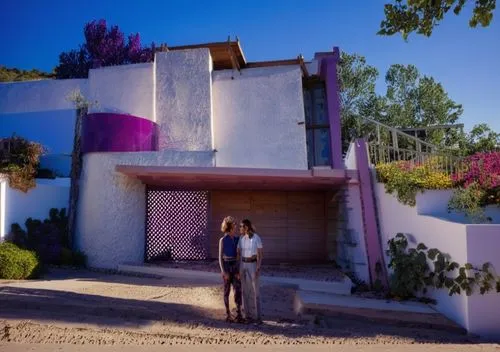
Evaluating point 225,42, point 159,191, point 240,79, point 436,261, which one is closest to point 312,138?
point 240,79

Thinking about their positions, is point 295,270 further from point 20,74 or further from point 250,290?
point 20,74

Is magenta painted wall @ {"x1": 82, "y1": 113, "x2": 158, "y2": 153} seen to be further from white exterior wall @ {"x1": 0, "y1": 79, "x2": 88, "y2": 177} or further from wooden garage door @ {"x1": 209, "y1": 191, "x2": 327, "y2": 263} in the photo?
white exterior wall @ {"x1": 0, "y1": 79, "x2": 88, "y2": 177}

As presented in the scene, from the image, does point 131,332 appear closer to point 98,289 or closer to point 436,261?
point 98,289

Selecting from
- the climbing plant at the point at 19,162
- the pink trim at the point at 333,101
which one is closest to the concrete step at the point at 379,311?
the pink trim at the point at 333,101

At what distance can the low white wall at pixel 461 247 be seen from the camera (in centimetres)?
575

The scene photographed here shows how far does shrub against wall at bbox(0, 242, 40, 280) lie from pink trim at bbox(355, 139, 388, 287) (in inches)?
273

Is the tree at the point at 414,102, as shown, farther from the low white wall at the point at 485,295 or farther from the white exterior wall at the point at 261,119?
the low white wall at the point at 485,295

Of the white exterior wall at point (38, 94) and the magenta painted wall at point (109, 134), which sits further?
the white exterior wall at point (38, 94)

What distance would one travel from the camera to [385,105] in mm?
21672

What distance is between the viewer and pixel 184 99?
13.3 m

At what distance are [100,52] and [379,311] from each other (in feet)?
72.7

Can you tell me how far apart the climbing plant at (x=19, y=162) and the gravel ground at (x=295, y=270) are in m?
3.79

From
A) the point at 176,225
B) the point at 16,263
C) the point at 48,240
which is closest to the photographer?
the point at 16,263

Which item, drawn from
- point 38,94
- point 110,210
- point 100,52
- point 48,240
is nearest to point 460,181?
point 110,210
